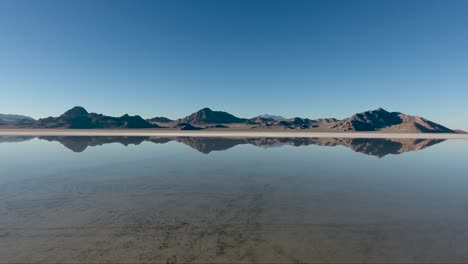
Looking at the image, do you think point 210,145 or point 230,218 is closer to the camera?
point 230,218

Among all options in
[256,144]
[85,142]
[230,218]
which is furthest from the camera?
[85,142]

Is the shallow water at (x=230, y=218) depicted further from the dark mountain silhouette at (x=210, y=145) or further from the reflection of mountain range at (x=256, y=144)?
the dark mountain silhouette at (x=210, y=145)

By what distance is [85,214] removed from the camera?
12.9 metres

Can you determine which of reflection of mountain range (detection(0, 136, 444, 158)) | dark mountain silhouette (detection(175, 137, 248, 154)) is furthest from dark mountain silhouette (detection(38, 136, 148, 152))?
dark mountain silhouette (detection(175, 137, 248, 154))

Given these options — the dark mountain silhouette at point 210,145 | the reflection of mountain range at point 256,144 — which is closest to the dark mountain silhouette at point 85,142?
the reflection of mountain range at point 256,144

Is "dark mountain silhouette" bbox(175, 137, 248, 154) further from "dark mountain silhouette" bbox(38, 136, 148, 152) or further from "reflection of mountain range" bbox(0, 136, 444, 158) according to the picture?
"dark mountain silhouette" bbox(38, 136, 148, 152)

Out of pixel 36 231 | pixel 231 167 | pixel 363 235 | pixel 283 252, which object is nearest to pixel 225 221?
pixel 283 252

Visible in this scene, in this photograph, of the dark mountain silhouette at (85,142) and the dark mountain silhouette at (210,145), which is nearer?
the dark mountain silhouette at (210,145)

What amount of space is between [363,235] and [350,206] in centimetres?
391

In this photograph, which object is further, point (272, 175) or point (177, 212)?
point (272, 175)

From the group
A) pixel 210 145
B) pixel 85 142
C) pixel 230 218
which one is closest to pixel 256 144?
pixel 210 145

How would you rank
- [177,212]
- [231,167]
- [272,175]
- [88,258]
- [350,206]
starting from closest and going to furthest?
[88,258]
[177,212]
[350,206]
[272,175]
[231,167]

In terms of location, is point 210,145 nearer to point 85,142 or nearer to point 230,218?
point 85,142

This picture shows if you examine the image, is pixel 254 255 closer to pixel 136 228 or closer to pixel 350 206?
pixel 136 228
